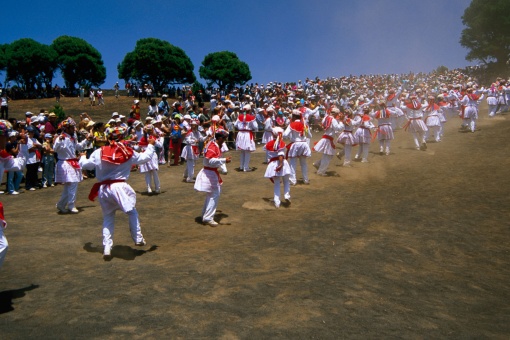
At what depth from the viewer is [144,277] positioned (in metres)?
6.45

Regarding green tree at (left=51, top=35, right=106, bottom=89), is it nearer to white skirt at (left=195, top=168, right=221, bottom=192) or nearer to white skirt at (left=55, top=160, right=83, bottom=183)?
white skirt at (left=55, top=160, right=83, bottom=183)

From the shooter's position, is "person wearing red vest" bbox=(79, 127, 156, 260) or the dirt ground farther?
"person wearing red vest" bbox=(79, 127, 156, 260)

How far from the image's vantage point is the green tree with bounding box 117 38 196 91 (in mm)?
64312

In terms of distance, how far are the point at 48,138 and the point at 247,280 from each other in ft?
35.8

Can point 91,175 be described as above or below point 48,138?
below

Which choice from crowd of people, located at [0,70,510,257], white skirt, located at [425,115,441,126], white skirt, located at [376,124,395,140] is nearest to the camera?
crowd of people, located at [0,70,510,257]

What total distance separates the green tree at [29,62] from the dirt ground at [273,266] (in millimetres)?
54115

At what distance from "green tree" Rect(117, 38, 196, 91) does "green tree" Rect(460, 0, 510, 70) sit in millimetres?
44468

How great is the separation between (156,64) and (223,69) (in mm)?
17259

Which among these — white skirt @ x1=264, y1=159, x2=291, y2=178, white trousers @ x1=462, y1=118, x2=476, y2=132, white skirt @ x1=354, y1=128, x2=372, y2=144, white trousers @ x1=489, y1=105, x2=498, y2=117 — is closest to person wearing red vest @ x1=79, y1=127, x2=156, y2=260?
white skirt @ x1=264, y1=159, x2=291, y2=178

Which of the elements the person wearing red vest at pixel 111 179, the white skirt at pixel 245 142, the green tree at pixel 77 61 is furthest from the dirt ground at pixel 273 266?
the green tree at pixel 77 61

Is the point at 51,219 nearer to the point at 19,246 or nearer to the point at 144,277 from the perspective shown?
the point at 19,246

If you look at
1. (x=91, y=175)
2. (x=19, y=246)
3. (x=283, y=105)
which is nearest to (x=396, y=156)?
(x=283, y=105)

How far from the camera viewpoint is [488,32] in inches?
2596
